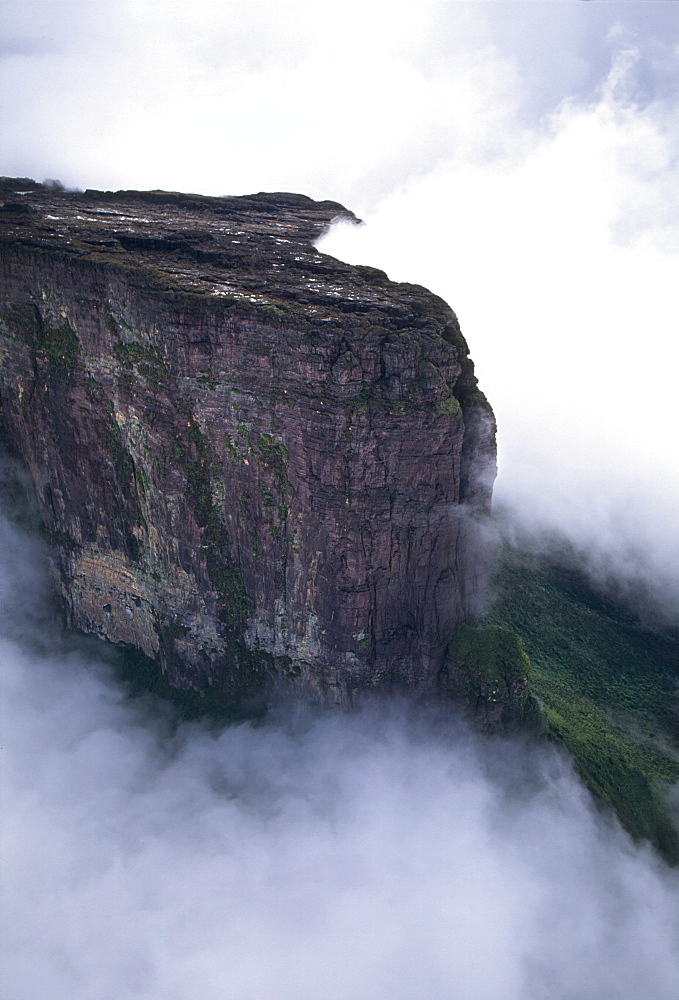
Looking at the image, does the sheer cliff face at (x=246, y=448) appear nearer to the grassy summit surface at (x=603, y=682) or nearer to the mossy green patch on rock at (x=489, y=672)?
the mossy green patch on rock at (x=489, y=672)

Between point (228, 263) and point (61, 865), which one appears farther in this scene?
point (228, 263)

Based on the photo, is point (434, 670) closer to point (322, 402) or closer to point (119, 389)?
point (322, 402)

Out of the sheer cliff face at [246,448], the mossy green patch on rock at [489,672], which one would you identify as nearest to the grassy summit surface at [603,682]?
the mossy green patch on rock at [489,672]

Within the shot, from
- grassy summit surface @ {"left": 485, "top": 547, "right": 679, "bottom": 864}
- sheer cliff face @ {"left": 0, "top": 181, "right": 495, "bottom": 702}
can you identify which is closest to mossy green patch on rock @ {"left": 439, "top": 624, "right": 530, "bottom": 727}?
sheer cliff face @ {"left": 0, "top": 181, "right": 495, "bottom": 702}

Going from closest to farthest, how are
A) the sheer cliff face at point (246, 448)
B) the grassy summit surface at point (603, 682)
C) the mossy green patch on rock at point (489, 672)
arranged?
1. the sheer cliff face at point (246, 448)
2. the mossy green patch on rock at point (489, 672)
3. the grassy summit surface at point (603, 682)

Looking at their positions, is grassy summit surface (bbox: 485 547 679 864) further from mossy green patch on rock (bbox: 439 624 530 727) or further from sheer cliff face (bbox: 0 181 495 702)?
sheer cliff face (bbox: 0 181 495 702)

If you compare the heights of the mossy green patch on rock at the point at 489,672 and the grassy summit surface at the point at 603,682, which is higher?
the mossy green patch on rock at the point at 489,672

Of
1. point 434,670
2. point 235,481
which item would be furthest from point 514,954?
point 235,481
